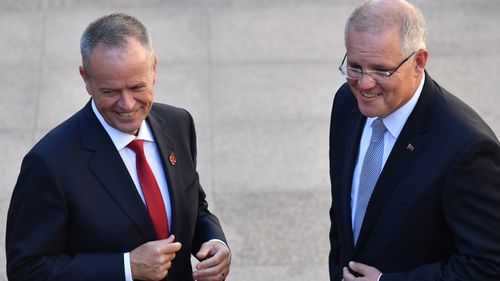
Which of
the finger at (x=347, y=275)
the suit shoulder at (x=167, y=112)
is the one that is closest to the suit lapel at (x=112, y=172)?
the suit shoulder at (x=167, y=112)

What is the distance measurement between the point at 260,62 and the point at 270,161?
1.39m

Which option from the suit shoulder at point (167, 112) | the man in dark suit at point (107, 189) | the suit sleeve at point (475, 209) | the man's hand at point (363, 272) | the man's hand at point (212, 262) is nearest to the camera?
the suit sleeve at point (475, 209)

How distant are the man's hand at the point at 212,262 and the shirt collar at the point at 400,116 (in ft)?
3.04

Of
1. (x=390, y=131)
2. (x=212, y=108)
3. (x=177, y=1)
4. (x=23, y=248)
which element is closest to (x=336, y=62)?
(x=212, y=108)

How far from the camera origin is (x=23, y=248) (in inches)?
151

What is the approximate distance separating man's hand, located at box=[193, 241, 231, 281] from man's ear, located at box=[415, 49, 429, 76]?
1.18 m

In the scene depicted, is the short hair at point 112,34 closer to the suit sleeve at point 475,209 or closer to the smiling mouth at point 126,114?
the smiling mouth at point 126,114

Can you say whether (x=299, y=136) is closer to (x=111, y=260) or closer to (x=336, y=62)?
(x=336, y=62)

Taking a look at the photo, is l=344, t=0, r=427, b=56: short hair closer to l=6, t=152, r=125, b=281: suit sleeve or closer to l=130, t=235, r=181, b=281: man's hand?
l=130, t=235, r=181, b=281: man's hand

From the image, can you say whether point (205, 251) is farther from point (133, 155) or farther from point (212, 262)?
point (133, 155)

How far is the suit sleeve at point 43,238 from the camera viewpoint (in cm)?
376

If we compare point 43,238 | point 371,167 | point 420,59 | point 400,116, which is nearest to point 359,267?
point 371,167

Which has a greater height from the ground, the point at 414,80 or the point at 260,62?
the point at 414,80

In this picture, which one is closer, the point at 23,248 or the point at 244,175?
the point at 23,248
